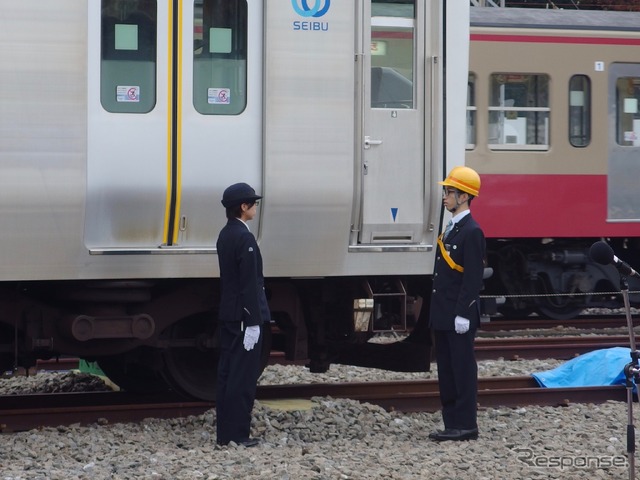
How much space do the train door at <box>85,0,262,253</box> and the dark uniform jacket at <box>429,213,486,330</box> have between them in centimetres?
131

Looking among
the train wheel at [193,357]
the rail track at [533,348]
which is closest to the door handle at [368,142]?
the train wheel at [193,357]

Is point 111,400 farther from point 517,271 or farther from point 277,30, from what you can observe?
point 517,271

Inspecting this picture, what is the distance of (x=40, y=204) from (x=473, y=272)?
2683 mm

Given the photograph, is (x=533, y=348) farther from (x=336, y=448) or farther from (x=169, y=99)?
(x=169, y=99)

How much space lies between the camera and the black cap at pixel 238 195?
6.81 metres

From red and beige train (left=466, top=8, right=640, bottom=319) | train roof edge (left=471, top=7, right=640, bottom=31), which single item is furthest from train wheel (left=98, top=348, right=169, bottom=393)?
train roof edge (left=471, top=7, right=640, bottom=31)

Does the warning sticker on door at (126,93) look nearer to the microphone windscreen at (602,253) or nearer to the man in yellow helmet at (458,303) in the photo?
the man in yellow helmet at (458,303)

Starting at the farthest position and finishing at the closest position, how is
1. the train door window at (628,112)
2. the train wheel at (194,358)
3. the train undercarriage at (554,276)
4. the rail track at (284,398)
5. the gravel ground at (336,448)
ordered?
the train undercarriage at (554,276) < the train door window at (628,112) < the train wheel at (194,358) < the rail track at (284,398) < the gravel ground at (336,448)

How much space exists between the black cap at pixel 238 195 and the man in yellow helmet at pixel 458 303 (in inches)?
49.6

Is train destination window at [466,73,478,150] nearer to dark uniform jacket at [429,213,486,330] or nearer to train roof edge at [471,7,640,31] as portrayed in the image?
train roof edge at [471,7,640,31]

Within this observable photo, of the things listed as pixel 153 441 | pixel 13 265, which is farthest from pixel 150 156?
pixel 153 441

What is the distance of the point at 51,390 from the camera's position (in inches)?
355

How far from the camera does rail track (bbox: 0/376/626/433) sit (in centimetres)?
776

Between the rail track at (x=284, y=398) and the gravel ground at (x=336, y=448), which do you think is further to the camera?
the rail track at (x=284, y=398)
